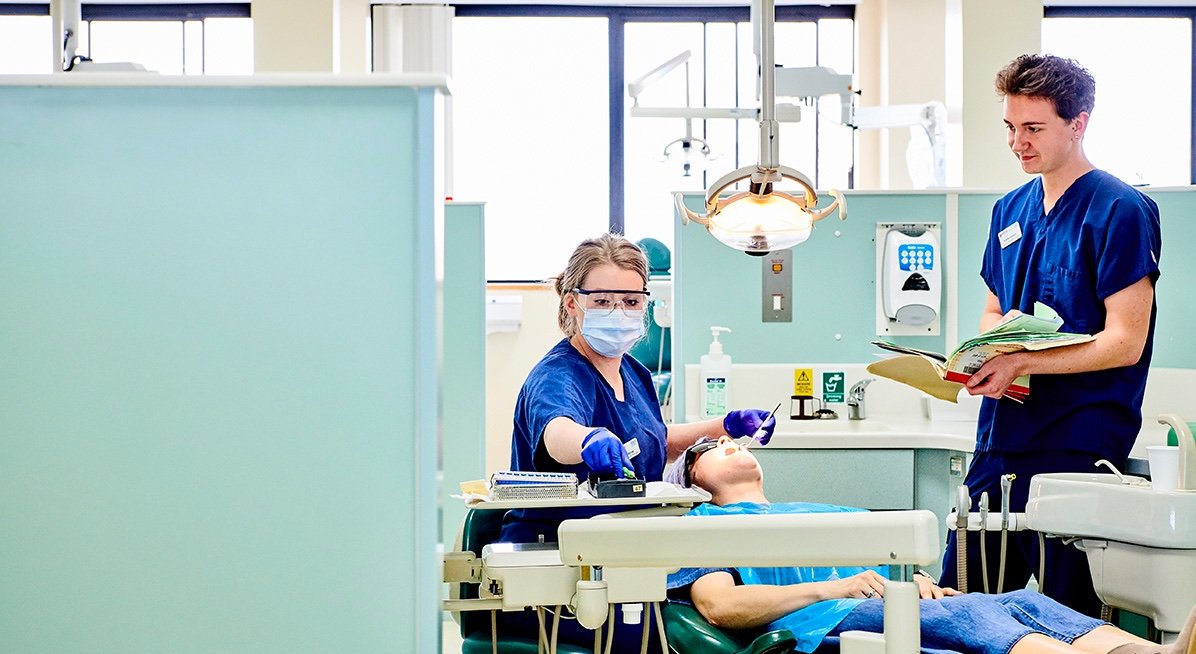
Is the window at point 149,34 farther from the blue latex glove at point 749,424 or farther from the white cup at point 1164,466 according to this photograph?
the white cup at point 1164,466

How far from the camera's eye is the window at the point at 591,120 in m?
5.50

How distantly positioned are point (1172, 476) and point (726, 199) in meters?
0.95

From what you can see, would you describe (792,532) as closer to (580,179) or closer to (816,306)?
(816,306)

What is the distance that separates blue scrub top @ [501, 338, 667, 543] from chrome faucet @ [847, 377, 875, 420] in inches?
47.0

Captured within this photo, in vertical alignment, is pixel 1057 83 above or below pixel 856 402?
above

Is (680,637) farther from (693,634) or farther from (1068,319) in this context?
(1068,319)

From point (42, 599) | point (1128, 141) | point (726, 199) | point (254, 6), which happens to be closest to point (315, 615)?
point (42, 599)

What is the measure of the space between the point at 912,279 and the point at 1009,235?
3.69 ft

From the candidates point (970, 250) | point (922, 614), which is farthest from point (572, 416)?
point (970, 250)

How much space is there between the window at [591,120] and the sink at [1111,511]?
3.71 metres

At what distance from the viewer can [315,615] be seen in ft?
4.63

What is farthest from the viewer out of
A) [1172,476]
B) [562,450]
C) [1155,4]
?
[1155,4]

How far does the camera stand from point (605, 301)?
2.20 m

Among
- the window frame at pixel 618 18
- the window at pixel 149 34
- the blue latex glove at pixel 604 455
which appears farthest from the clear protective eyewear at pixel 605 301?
the window at pixel 149 34
